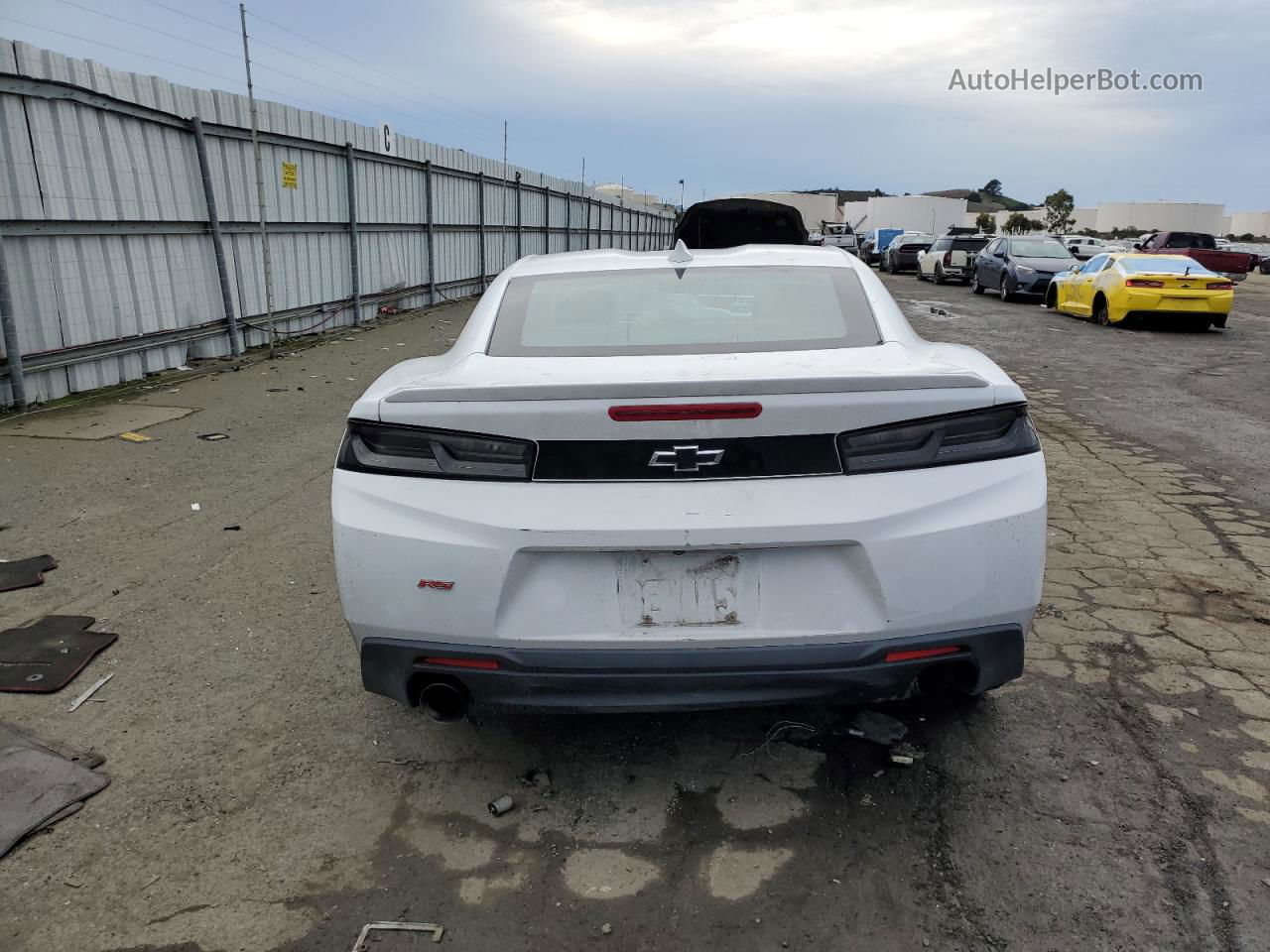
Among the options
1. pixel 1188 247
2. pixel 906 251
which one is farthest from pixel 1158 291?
pixel 906 251

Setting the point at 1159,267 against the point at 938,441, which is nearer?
the point at 938,441

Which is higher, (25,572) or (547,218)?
(547,218)

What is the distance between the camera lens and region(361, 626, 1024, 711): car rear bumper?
2385 millimetres

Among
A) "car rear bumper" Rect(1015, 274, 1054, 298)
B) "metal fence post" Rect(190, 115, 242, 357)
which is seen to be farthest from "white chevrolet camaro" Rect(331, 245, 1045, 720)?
"car rear bumper" Rect(1015, 274, 1054, 298)

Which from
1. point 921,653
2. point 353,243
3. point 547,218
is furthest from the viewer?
point 547,218

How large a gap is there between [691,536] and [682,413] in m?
0.32

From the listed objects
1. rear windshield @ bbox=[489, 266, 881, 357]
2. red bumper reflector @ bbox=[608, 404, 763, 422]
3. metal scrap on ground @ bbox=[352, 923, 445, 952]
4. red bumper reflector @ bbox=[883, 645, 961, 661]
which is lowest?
metal scrap on ground @ bbox=[352, 923, 445, 952]

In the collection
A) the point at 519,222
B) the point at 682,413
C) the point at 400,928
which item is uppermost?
the point at 682,413

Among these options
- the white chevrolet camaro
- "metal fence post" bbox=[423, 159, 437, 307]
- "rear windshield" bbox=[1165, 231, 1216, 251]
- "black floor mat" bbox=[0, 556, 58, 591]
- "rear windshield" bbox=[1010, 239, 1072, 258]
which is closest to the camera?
the white chevrolet camaro

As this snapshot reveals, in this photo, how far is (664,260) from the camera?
3617 mm

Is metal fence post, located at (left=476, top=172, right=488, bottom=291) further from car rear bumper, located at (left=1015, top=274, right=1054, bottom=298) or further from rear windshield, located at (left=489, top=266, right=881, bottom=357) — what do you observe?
rear windshield, located at (left=489, top=266, right=881, bottom=357)

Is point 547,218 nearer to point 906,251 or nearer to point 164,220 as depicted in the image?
point 906,251

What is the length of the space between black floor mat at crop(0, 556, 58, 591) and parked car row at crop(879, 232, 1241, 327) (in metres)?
15.7

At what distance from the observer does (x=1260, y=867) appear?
2.35 m
